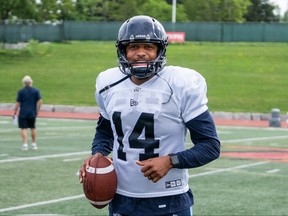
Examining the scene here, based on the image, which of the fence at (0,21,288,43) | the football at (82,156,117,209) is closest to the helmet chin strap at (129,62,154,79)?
the football at (82,156,117,209)

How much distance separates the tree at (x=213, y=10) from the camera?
7281 cm

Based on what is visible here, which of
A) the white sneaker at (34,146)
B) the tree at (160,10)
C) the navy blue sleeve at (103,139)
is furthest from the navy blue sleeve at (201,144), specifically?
the tree at (160,10)

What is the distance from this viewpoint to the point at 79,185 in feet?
35.9

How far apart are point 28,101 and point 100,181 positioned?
12.3m

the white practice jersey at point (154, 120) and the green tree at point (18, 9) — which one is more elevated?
the white practice jersey at point (154, 120)

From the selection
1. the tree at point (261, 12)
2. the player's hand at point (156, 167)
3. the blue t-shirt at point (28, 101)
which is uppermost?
the player's hand at point (156, 167)

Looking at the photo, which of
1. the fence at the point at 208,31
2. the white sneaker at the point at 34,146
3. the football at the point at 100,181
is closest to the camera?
the football at the point at 100,181

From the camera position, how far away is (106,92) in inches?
173

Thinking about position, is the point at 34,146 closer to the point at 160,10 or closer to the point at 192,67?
the point at 192,67

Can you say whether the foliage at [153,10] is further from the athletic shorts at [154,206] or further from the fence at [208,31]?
the athletic shorts at [154,206]

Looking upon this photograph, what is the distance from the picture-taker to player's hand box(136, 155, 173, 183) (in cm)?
405

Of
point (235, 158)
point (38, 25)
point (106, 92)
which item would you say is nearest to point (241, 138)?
point (235, 158)

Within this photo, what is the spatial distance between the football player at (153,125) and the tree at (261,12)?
308 feet

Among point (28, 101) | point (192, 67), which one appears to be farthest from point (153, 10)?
point (28, 101)
